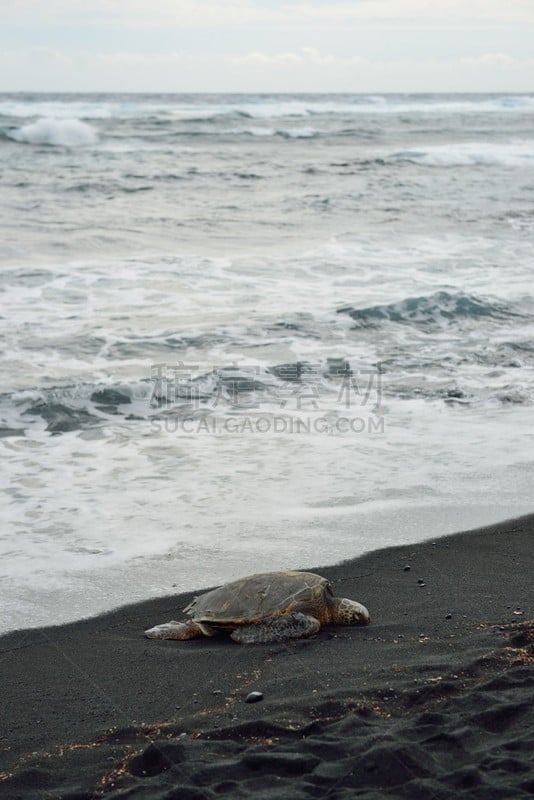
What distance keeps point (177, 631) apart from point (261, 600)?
0.42m

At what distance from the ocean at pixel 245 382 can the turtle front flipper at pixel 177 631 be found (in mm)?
488

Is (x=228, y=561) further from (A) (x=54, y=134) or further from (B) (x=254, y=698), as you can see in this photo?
(A) (x=54, y=134)

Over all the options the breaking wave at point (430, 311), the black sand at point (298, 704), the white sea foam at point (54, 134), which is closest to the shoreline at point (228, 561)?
the black sand at point (298, 704)

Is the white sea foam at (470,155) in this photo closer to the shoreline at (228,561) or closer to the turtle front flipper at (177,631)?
the shoreline at (228,561)

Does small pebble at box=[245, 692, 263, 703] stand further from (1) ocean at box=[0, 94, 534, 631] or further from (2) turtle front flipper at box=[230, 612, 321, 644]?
(1) ocean at box=[0, 94, 534, 631]

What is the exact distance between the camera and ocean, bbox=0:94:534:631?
5.07 meters

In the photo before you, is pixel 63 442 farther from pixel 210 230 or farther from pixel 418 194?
pixel 418 194

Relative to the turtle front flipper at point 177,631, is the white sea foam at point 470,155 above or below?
above

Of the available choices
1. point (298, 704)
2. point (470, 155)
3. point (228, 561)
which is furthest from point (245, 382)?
point (470, 155)

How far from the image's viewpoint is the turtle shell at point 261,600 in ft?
12.6

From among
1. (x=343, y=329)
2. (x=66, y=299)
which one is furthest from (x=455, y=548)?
(x=66, y=299)

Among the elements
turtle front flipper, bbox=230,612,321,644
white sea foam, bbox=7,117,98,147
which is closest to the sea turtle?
turtle front flipper, bbox=230,612,321,644

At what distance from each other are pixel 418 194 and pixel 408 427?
1546cm

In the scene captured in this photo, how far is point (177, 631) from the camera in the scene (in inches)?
154
